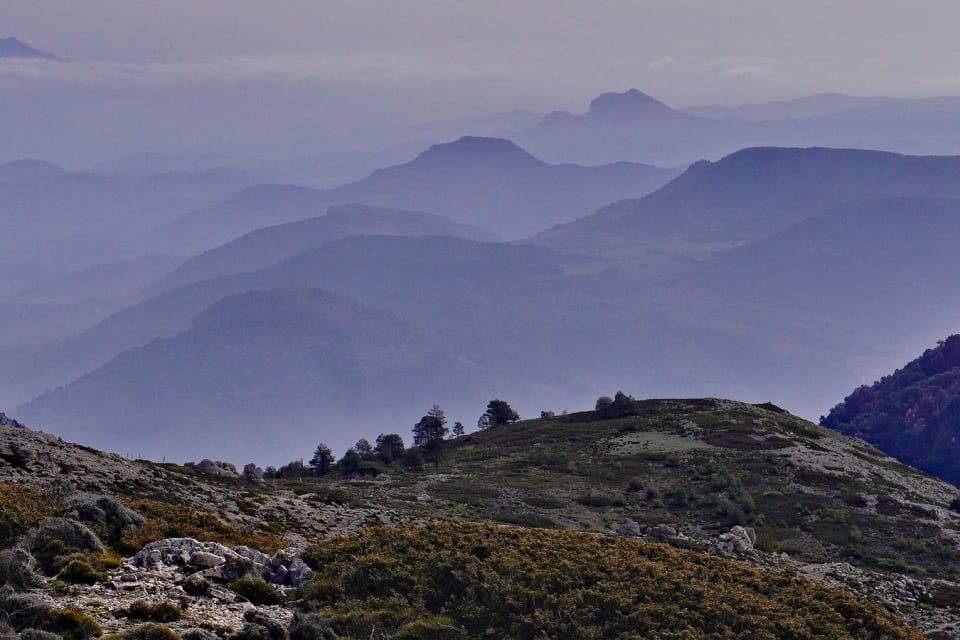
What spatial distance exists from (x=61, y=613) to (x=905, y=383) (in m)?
177

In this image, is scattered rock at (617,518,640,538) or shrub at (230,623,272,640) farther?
scattered rock at (617,518,640,538)

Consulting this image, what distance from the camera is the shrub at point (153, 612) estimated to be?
23625 millimetres

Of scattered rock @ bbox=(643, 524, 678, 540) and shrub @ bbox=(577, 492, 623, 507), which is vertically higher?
shrub @ bbox=(577, 492, 623, 507)

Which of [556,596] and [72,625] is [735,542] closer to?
[556,596]

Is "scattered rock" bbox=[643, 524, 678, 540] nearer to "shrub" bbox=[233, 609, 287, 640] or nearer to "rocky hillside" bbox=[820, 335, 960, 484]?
"shrub" bbox=[233, 609, 287, 640]

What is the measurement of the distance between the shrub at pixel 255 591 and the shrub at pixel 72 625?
4.57 meters

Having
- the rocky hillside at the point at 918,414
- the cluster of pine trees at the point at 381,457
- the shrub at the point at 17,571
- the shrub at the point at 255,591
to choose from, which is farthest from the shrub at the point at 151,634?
→ the rocky hillside at the point at 918,414

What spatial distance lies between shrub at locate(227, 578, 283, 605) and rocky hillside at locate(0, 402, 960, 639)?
0.14 feet

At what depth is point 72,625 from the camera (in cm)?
2231

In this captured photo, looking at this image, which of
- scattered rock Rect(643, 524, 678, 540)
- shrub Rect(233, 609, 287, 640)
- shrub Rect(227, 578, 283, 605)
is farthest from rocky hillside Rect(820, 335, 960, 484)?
shrub Rect(233, 609, 287, 640)

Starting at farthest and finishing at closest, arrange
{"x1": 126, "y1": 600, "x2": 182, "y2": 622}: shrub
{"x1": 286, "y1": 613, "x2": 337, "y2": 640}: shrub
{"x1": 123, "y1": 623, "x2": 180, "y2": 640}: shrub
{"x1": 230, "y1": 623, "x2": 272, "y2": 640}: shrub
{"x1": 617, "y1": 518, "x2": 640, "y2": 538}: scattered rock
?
{"x1": 617, "y1": 518, "x2": 640, "y2": 538}: scattered rock → {"x1": 286, "y1": 613, "x2": 337, "y2": 640}: shrub → {"x1": 126, "y1": 600, "x2": 182, "y2": 622}: shrub → {"x1": 230, "y1": 623, "x2": 272, "y2": 640}: shrub → {"x1": 123, "y1": 623, "x2": 180, "y2": 640}: shrub

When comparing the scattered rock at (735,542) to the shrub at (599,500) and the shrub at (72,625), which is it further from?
the shrub at (72,625)

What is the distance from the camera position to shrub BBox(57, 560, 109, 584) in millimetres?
25594

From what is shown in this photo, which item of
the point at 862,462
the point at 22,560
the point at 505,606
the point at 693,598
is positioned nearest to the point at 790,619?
the point at 693,598
